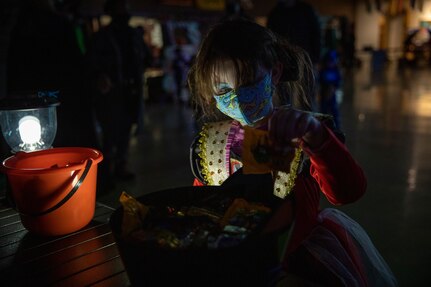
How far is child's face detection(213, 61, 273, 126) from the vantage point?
1.08m

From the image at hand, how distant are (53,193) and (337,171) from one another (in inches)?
31.3

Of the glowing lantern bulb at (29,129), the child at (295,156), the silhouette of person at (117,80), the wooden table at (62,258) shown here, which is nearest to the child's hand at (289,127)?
the child at (295,156)

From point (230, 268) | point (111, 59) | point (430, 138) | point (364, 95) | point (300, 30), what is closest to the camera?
point (230, 268)

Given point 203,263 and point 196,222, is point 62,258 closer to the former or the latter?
point 196,222

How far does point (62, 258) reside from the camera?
1.10m

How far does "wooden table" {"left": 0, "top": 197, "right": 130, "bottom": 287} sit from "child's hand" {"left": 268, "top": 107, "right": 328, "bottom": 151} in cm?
52

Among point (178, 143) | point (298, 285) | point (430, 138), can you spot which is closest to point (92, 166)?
point (298, 285)

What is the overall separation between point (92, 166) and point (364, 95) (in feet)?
31.2

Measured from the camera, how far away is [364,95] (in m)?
9.76

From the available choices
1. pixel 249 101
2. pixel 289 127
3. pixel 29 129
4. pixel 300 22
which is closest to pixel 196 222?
pixel 289 127

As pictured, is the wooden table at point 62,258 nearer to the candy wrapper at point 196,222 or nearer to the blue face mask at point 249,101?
the candy wrapper at point 196,222

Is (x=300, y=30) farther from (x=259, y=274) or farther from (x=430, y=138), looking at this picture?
(x=259, y=274)

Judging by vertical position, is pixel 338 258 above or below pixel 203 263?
below

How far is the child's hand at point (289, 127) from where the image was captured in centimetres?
79
